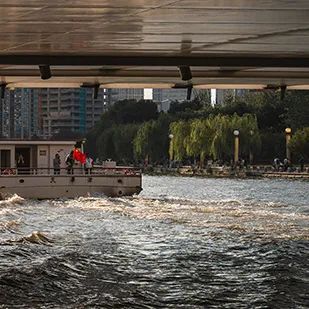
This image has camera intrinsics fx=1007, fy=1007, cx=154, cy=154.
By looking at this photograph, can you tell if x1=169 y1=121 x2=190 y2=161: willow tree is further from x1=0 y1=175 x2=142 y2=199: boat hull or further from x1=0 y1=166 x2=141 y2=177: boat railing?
x1=0 y1=175 x2=142 y2=199: boat hull

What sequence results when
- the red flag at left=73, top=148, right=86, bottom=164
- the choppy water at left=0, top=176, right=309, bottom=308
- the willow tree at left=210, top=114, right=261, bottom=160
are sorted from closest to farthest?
the choppy water at left=0, top=176, right=309, bottom=308 < the red flag at left=73, top=148, right=86, bottom=164 < the willow tree at left=210, top=114, right=261, bottom=160

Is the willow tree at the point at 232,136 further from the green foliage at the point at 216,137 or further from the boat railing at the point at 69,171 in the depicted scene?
the boat railing at the point at 69,171

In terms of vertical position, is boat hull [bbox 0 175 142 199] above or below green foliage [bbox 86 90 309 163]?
below

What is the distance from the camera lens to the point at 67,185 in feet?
171

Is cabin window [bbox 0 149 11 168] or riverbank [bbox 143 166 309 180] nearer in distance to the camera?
cabin window [bbox 0 149 11 168]

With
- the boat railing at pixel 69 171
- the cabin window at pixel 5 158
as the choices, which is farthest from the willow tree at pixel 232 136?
the cabin window at pixel 5 158

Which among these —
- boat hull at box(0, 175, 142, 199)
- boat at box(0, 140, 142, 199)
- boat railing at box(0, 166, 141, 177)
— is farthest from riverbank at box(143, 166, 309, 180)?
boat hull at box(0, 175, 142, 199)

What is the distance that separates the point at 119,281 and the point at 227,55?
554 centimetres

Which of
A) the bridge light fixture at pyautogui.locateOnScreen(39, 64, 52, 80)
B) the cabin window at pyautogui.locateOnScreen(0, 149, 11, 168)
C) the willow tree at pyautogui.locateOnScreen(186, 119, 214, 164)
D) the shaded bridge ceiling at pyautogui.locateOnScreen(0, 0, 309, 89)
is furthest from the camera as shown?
the willow tree at pyautogui.locateOnScreen(186, 119, 214, 164)

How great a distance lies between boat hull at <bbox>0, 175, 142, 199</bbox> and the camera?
50.7m

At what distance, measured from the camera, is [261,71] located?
25.3 metres

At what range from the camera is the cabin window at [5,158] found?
5556 cm

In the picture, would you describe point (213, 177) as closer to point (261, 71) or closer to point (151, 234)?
point (151, 234)

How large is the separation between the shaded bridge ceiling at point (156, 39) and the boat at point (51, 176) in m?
23.0
